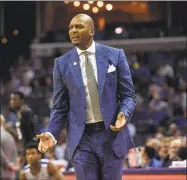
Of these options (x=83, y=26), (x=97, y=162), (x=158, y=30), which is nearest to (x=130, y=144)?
(x=97, y=162)

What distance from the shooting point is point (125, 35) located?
25.0 m

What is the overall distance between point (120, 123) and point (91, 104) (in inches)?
14.8

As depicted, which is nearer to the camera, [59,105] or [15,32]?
[59,105]

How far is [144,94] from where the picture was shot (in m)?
22.2

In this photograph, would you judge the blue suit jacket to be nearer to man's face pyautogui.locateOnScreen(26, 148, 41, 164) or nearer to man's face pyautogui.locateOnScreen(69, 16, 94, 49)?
man's face pyautogui.locateOnScreen(69, 16, 94, 49)

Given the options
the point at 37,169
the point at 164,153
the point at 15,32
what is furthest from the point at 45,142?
the point at 15,32

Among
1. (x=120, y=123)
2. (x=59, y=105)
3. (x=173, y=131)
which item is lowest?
(x=173, y=131)

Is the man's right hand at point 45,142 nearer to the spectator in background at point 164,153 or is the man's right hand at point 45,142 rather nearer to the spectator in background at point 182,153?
the spectator in background at point 182,153

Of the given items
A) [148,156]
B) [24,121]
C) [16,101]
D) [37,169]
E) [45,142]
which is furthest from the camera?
[148,156]

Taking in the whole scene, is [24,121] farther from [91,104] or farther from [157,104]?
[157,104]

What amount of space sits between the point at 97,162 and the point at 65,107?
516 millimetres

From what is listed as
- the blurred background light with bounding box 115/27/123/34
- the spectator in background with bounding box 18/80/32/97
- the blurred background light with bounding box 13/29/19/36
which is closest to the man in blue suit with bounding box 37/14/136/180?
the spectator in background with bounding box 18/80/32/97

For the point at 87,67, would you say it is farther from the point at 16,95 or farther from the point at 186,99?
the point at 186,99

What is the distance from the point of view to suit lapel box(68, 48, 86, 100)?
6.50 metres
